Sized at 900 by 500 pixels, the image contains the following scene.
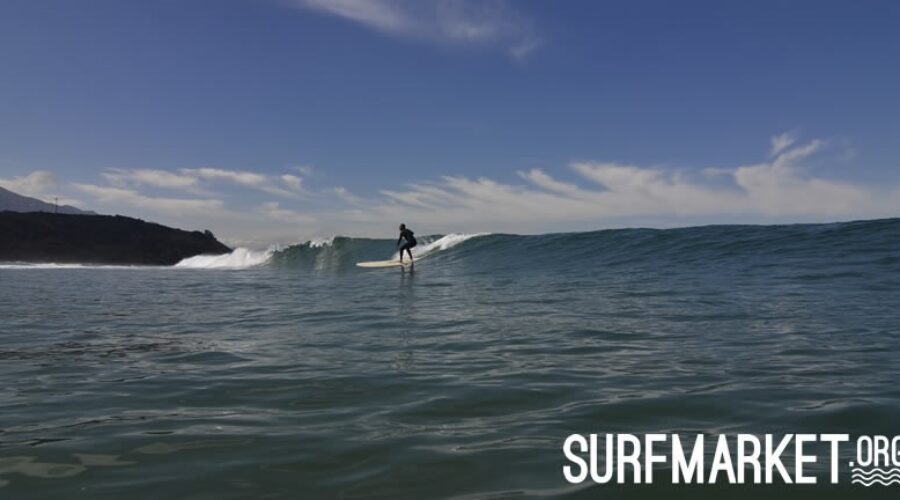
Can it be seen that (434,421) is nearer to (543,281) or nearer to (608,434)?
(608,434)

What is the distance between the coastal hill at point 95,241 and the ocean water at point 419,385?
2038 inches

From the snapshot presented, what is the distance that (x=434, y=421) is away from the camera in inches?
180

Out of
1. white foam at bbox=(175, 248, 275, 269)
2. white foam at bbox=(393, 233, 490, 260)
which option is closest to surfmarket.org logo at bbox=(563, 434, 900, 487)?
white foam at bbox=(393, 233, 490, 260)

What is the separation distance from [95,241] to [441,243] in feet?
150

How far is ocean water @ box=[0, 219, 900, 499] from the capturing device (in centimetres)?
359

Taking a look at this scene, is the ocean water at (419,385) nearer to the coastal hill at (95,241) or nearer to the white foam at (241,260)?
the white foam at (241,260)

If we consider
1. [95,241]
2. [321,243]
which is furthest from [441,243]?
[95,241]

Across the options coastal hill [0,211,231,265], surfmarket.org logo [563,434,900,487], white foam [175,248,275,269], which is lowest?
surfmarket.org logo [563,434,900,487]

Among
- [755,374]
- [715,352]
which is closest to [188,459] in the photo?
[755,374]

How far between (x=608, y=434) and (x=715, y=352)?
10.7ft

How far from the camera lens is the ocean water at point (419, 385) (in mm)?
3590

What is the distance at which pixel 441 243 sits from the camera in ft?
112

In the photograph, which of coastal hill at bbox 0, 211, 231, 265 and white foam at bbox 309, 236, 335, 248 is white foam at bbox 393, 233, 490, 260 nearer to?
white foam at bbox 309, 236, 335, 248

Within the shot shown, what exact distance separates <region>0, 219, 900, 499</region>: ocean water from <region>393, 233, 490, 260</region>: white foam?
62.6 ft
